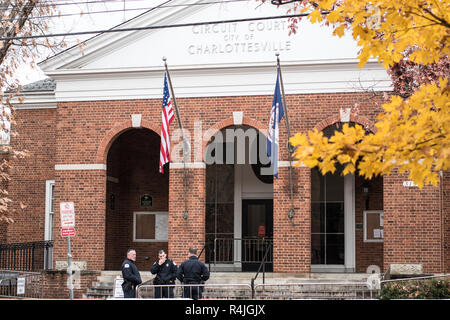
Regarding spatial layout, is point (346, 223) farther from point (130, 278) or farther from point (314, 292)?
point (130, 278)

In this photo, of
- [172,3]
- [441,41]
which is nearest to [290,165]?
[172,3]

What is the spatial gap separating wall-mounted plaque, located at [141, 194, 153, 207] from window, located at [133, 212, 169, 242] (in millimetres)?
313

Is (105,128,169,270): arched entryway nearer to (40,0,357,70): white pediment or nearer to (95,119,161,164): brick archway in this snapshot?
(95,119,161,164): brick archway

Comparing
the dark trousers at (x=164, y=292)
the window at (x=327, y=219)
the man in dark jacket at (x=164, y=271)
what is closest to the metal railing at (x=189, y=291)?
the dark trousers at (x=164, y=292)

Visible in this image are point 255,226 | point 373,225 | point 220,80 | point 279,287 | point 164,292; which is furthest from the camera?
point 255,226

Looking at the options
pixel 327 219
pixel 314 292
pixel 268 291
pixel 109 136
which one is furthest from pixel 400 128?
pixel 327 219

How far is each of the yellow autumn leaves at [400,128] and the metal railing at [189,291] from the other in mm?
7169

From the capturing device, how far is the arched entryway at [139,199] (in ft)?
75.2

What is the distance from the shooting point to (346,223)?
72.2ft

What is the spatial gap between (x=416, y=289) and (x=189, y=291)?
5.52 metres

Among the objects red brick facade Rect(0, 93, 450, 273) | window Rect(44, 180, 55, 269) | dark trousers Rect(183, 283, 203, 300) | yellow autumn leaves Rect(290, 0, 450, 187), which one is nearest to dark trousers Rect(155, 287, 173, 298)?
dark trousers Rect(183, 283, 203, 300)

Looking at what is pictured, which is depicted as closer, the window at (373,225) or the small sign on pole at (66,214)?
the small sign on pole at (66,214)

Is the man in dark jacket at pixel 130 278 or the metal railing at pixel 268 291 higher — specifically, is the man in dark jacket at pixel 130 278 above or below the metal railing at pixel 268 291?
above

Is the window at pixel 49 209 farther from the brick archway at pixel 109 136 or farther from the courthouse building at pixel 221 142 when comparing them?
the brick archway at pixel 109 136
